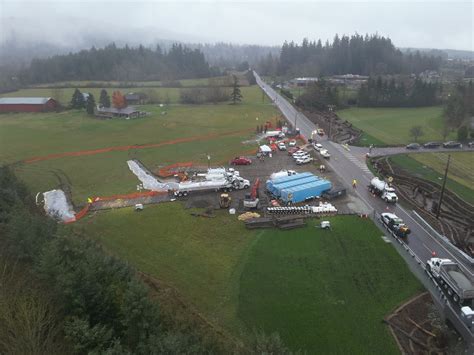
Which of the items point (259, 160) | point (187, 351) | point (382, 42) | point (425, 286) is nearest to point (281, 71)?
point (382, 42)

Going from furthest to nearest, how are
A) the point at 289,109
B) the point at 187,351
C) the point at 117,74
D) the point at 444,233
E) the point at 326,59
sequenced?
the point at 326,59 < the point at 117,74 < the point at 289,109 < the point at 444,233 < the point at 187,351

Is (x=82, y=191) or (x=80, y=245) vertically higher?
(x=80, y=245)

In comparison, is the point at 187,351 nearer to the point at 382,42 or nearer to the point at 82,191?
the point at 82,191

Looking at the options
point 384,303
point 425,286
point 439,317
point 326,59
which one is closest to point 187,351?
point 384,303

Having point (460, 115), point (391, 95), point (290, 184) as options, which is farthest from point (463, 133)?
point (290, 184)

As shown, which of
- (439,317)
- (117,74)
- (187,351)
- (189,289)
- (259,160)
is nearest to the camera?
(187,351)

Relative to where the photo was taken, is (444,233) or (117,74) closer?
(444,233)

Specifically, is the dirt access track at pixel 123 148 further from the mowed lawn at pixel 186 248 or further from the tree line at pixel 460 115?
the tree line at pixel 460 115
